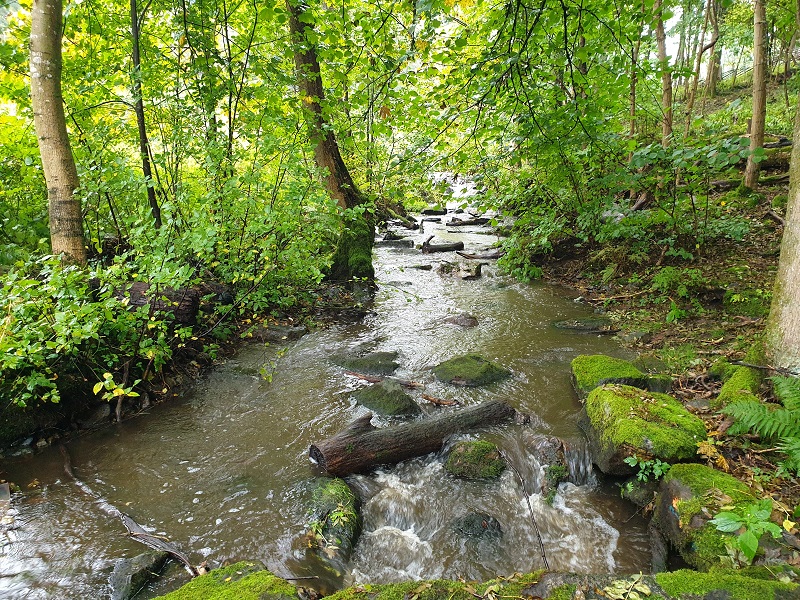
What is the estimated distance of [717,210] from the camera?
923 centimetres

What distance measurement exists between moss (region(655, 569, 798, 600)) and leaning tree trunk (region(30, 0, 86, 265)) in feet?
21.4

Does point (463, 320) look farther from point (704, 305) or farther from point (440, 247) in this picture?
point (440, 247)

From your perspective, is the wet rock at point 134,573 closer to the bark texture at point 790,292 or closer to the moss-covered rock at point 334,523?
the moss-covered rock at point 334,523

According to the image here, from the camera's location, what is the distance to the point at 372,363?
6984mm

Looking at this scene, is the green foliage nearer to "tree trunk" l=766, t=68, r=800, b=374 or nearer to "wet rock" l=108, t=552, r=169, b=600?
"tree trunk" l=766, t=68, r=800, b=374

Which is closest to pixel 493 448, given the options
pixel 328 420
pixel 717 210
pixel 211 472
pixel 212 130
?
pixel 328 420

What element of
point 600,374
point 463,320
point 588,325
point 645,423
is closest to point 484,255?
point 463,320

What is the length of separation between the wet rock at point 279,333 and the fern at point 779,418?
6.77 m

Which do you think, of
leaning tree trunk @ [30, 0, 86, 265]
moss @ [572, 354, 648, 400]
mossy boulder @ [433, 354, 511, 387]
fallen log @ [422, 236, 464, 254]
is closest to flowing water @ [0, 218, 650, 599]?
mossy boulder @ [433, 354, 511, 387]

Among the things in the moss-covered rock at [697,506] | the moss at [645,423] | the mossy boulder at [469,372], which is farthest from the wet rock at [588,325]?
the moss-covered rock at [697,506]

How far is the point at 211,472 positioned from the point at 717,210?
11.1 metres

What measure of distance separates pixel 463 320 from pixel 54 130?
722 centimetres

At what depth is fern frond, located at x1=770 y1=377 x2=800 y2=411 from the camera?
349 cm

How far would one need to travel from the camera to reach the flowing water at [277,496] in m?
3.38
